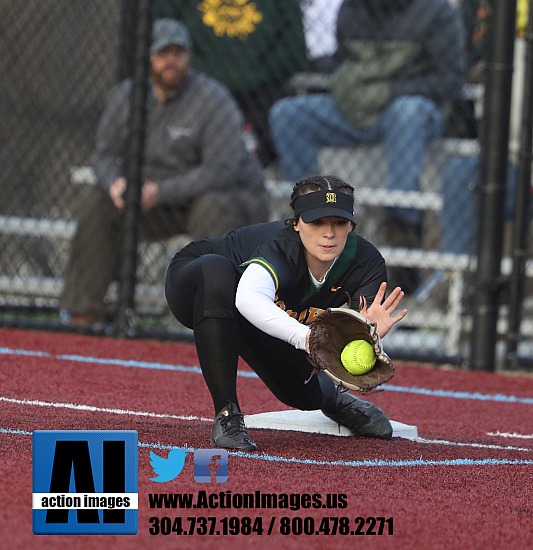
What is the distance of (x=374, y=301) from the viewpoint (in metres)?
4.04

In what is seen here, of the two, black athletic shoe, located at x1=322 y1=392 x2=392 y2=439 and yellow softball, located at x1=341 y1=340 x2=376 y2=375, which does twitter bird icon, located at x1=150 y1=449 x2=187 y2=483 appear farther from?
black athletic shoe, located at x1=322 y1=392 x2=392 y2=439

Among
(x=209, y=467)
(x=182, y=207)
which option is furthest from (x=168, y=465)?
(x=182, y=207)

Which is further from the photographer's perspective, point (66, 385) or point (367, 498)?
point (66, 385)

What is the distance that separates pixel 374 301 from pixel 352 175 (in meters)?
4.52

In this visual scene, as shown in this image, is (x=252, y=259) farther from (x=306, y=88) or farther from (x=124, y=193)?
(x=306, y=88)

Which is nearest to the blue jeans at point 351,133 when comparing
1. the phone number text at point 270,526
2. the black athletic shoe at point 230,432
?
the black athletic shoe at point 230,432

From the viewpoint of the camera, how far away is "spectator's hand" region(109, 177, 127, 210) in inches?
297

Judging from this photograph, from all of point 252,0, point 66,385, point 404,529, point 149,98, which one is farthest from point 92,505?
point 252,0

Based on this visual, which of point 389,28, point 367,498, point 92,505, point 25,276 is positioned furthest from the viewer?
point 25,276

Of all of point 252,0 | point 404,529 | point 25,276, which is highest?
point 252,0

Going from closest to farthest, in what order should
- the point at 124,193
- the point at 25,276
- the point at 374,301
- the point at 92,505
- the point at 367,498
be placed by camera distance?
the point at 92,505 < the point at 367,498 < the point at 374,301 < the point at 124,193 < the point at 25,276

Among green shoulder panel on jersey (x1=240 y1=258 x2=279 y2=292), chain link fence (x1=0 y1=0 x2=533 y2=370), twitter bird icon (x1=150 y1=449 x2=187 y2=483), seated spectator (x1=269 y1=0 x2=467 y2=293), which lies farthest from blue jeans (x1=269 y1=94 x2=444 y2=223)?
twitter bird icon (x1=150 y1=449 x2=187 y2=483)

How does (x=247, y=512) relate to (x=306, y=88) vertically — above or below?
below

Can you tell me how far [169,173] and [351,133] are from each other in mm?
1226
